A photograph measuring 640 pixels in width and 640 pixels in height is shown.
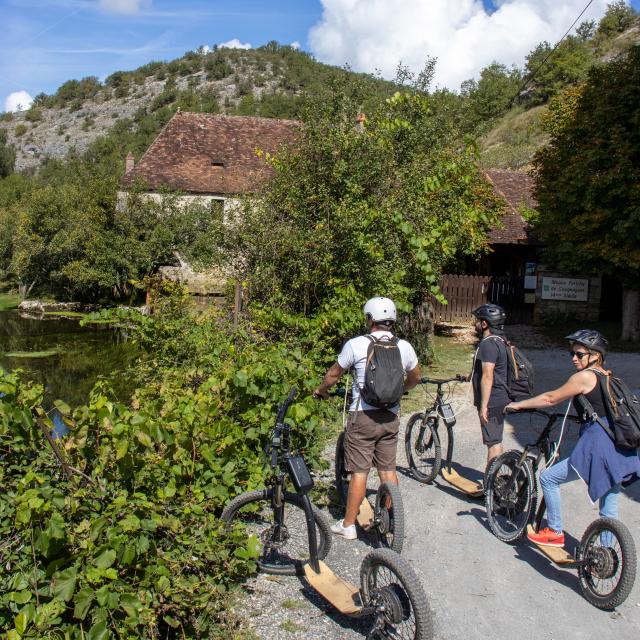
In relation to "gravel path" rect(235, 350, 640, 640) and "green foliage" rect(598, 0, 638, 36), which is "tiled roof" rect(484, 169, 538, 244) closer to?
"gravel path" rect(235, 350, 640, 640)

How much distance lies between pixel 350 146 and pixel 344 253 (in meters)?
1.65

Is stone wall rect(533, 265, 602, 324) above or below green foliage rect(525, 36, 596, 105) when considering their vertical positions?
below

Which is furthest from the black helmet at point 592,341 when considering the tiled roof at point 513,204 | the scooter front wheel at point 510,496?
the tiled roof at point 513,204

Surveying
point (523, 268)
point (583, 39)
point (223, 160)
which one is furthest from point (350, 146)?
point (583, 39)

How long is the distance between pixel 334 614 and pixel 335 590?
Result: 0.60 ft

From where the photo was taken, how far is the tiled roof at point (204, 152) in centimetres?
3077

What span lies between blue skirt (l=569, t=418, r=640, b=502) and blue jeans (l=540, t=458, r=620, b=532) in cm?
12

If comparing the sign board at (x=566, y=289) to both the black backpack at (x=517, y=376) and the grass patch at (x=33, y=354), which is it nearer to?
the grass patch at (x=33, y=354)

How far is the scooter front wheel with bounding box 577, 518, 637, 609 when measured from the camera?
13.4ft

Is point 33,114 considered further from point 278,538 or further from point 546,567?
point 546,567

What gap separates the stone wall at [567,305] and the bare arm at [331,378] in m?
16.1

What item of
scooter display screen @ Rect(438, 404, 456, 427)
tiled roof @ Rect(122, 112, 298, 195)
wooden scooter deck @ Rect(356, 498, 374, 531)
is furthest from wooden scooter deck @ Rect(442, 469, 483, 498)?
tiled roof @ Rect(122, 112, 298, 195)

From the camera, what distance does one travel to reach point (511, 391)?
577 cm

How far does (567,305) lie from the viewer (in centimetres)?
1981
